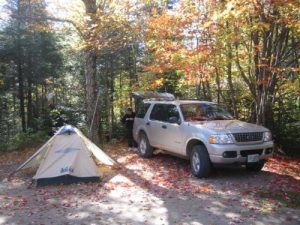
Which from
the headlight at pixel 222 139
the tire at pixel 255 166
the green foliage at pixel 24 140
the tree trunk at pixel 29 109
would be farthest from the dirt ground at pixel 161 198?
the tree trunk at pixel 29 109

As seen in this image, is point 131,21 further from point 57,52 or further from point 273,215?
point 273,215

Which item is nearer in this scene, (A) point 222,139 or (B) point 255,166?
(A) point 222,139

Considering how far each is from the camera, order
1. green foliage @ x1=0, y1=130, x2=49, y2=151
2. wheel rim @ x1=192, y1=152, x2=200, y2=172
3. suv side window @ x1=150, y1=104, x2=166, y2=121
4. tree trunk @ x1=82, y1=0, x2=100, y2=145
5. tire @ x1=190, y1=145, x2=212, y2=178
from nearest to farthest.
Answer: tire @ x1=190, y1=145, x2=212, y2=178, wheel rim @ x1=192, y1=152, x2=200, y2=172, suv side window @ x1=150, y1=104, x2=166, y2=121, tree trunk @ x1=82, y1=0, x2=100, y2=145, green foliage @ x1=0, y1=130, x2=49, y2=151

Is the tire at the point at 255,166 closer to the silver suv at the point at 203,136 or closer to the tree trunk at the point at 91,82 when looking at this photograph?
the silver suv at the point at 203,136

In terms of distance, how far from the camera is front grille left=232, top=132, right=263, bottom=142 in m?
8.85

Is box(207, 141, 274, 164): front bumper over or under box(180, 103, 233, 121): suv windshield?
under

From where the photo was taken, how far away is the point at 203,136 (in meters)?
9.05

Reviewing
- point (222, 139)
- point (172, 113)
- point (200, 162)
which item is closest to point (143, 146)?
point (172, 113)

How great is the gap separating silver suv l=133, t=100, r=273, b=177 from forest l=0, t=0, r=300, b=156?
1.89 metres

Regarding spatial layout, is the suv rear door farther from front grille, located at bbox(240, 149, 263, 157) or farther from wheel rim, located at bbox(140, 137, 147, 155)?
front grille, located at bbox(240, 149, 263, 157)

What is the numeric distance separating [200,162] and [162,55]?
15.3 ft

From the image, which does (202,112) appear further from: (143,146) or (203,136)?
(143,146)

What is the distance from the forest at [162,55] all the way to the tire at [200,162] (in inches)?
115

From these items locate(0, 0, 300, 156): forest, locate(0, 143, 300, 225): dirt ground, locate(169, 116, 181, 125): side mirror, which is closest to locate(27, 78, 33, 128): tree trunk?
locate(0, 0, 300, 156): forest
